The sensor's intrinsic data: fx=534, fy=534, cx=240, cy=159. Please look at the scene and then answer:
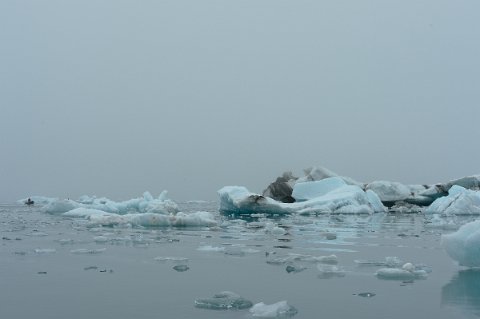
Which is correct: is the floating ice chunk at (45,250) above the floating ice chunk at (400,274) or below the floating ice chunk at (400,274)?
below

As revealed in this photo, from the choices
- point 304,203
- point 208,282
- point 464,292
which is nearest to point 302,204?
point 304,203

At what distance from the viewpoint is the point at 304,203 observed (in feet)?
57.2

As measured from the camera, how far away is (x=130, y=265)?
4180 millimetres

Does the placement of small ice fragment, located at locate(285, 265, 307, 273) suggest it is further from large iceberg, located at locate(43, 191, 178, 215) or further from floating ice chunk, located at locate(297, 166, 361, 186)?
floating ice chunk, located at locate(297, 166, 361, 186)

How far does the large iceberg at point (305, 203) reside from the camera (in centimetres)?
1579

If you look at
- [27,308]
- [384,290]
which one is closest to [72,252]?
[27,308]

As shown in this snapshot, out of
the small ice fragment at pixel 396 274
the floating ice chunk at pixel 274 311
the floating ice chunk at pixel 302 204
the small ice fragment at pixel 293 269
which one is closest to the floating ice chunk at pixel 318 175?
the floating ice chunk at pixel 302 204

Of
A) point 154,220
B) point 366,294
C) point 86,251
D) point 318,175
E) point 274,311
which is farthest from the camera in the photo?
point 318,175

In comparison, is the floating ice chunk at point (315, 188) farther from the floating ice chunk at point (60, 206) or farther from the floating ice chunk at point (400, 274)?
the floating ice chunk at point (400, 274)

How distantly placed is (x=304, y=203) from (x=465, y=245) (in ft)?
44.4

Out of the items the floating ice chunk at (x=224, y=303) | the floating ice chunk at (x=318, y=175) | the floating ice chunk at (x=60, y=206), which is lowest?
the floating ice chunk at (x=60, y=206)

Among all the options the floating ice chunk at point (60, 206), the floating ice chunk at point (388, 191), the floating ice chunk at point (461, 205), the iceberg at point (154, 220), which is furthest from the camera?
the floating ice chunk at point (388, 191)

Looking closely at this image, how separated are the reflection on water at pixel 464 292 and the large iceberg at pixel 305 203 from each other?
11858 mm

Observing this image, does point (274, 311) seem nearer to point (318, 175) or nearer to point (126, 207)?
point (126, 207)
